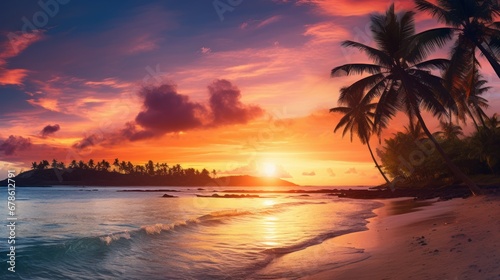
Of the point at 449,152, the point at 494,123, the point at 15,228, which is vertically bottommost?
the point at 15,228

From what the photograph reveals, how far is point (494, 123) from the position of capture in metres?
50.4

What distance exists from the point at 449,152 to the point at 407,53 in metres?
37.4

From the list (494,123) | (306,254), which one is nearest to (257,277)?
Result: (306,254)

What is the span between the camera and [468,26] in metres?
21.8

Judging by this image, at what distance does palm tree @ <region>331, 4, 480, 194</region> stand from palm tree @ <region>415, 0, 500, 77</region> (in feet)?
7.84

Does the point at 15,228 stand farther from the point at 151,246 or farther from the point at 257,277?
the point at 257,277

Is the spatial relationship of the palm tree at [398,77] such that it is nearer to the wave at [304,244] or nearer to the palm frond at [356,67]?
the palm frond at [356,67]

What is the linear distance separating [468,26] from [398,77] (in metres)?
5.61

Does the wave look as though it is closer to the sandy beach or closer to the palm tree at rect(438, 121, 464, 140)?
the sandy beach

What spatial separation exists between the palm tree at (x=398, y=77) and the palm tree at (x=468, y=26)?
7.84ft

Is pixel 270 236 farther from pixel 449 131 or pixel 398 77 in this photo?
pixel 449 131

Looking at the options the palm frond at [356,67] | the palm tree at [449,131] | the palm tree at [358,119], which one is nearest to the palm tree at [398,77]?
the palm frond at [356,67]

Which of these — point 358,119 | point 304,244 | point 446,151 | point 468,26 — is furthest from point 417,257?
point 446,151

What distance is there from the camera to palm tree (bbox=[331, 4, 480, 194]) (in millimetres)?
25078
